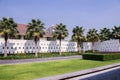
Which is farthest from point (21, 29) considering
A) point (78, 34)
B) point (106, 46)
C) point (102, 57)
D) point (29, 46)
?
point (102, 57)

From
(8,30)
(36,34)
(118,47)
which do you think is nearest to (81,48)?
(118,47)

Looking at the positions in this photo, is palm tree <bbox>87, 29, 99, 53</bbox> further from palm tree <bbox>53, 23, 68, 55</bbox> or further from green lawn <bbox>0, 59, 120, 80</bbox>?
green lawn <bbox>0, 59, 120, 80</bbox>

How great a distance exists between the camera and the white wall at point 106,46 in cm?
7667

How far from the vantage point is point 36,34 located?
52906 mm

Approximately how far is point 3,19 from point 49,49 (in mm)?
21218

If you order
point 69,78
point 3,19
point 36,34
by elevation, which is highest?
point 3,19

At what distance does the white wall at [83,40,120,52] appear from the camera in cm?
7667

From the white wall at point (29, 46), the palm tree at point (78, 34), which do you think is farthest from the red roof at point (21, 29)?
the palm tree at point (78, 34)

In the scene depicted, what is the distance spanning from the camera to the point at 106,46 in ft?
262

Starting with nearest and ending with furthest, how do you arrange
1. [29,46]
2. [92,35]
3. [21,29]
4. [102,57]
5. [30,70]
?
[30,70] → [102,57] → [29,46] → [21,29] → [92,35]

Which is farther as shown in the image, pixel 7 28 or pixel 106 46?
pixel 106 46

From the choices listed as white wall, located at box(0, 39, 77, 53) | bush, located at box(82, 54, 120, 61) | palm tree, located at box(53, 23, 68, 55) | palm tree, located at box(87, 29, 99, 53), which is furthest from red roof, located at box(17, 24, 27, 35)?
bush, located at box(82, 54, 120, 61)

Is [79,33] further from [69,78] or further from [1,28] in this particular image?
[69,78]

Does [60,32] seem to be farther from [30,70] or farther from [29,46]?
[30,70]
